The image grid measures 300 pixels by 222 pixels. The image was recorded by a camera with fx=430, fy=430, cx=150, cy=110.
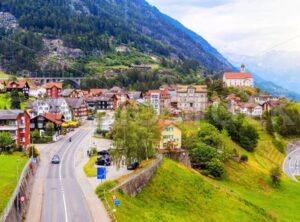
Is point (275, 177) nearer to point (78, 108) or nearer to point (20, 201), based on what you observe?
point (20, 201)

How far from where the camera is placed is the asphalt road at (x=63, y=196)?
27.9 m

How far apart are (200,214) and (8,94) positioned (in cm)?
7294

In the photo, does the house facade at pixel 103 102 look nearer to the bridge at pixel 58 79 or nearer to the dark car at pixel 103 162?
the bridge at pixel 58 79

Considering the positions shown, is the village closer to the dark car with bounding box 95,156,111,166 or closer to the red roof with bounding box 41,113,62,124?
the red roof with bounding box 41,113,62,124

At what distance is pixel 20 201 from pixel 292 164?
6265cm

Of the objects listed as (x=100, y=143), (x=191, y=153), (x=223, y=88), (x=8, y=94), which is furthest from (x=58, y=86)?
(x=191, y=153)

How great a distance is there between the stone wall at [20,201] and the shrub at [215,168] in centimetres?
2626

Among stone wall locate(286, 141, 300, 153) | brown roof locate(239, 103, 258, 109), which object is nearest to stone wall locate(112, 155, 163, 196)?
stone wall locate(286, 141, 300, 153)

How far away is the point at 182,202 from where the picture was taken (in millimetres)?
40000

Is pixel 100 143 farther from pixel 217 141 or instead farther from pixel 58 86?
pixel 58 86

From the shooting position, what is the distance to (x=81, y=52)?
19175 centimetres

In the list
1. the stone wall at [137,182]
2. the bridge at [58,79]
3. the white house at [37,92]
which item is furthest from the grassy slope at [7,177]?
the bridge at [58,79]

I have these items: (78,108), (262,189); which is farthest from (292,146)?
(78,108)

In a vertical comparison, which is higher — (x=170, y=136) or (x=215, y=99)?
(x=215, y=99)
